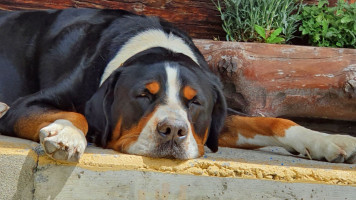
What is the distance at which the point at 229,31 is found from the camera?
17.1ft

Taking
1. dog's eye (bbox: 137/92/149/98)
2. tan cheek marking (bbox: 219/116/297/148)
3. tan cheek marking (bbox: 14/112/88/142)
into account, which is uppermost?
dog's eye (bbox: 137/92/149/98)

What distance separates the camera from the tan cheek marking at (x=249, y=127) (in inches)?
136

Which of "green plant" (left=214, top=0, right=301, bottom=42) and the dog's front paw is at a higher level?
the dog's front paw

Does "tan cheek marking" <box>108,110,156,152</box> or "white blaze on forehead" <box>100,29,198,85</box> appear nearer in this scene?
"tan cheek marking" <box>108,110,156,152</box>

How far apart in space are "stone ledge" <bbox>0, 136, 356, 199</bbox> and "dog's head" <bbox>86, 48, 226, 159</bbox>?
0.45 feet

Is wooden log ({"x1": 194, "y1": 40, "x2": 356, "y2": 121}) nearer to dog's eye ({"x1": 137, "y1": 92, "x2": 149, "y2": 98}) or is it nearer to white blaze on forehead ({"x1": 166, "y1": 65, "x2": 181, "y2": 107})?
white blaze on forehead ({"x1": 166, "y1": 65, "x2": 181, "y2": 107})

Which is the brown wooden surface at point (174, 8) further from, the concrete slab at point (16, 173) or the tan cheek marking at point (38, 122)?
the concrete slab at point (16, 173)

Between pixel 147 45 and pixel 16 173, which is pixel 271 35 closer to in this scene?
pixel 147 45

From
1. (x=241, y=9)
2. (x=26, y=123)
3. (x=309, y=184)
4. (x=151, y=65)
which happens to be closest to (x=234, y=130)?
(x=151, y=65)

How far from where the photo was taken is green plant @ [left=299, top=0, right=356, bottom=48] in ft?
17.0

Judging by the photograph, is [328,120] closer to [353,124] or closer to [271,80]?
[353,124]

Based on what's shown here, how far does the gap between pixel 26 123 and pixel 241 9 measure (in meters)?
2.59

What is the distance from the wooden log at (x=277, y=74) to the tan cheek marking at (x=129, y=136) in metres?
1.73

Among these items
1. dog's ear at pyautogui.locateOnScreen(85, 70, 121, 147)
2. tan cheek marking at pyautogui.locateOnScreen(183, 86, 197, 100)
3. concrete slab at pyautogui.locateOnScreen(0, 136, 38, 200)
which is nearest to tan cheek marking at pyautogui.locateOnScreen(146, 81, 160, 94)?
tan cheek marking at pyautogui.locateOnScreen(183, 86, 197, 100)
